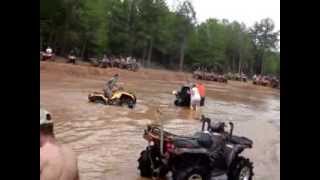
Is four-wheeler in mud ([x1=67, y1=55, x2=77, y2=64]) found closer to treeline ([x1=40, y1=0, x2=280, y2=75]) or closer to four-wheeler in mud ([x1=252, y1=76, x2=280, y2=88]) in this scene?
treeline ([x1=40, y1=0, x2=280, y2=75])

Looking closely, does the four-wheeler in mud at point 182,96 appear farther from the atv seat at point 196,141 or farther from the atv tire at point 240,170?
the atv tire at point 240,170

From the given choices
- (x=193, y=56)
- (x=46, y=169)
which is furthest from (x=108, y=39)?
(x=46, y=169)

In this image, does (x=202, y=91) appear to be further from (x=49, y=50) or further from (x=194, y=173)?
(x=49, y=50)

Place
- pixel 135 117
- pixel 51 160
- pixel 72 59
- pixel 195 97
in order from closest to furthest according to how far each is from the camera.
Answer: pixel 51 160
pixel 72 59
pixel 135 117
pixel 195 97

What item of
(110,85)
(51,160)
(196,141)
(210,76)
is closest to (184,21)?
(210,76)
